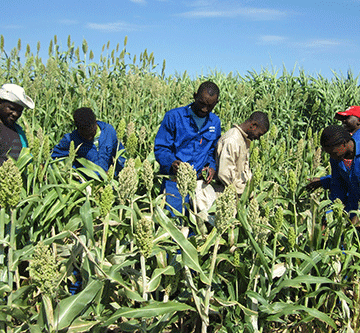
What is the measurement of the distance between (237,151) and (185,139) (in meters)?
0.54

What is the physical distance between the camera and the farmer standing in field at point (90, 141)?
3.31m

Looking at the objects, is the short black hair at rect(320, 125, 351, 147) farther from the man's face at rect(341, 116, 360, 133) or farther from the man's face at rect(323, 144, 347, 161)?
the man's face at rect(341, 116, 360, 133)

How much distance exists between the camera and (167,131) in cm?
345

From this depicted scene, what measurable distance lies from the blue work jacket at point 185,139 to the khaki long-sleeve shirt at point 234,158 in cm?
24

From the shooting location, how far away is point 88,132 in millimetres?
3336

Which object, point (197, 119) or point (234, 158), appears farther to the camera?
point (197, 119)

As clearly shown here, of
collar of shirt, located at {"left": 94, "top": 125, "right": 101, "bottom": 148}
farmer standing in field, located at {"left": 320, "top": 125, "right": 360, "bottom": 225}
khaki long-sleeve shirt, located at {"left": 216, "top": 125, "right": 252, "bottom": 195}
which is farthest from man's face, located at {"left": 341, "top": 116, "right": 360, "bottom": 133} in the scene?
collar of shirt, located at {"left": 94, "top": 125, "right": 101, "bottom": 148}

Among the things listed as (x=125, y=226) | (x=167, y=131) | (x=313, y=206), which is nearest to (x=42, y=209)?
(x=125, y=226)

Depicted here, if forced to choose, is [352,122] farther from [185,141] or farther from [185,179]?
[185,179]

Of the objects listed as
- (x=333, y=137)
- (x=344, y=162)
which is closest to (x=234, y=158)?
(x=333, y=137)

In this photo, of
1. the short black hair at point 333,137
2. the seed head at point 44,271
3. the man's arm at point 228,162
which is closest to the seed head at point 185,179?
the seed head at point 44,271

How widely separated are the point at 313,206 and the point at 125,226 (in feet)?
4.25

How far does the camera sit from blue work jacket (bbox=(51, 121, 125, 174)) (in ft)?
11.3

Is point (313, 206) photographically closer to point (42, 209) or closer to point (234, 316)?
point (234, 316)
